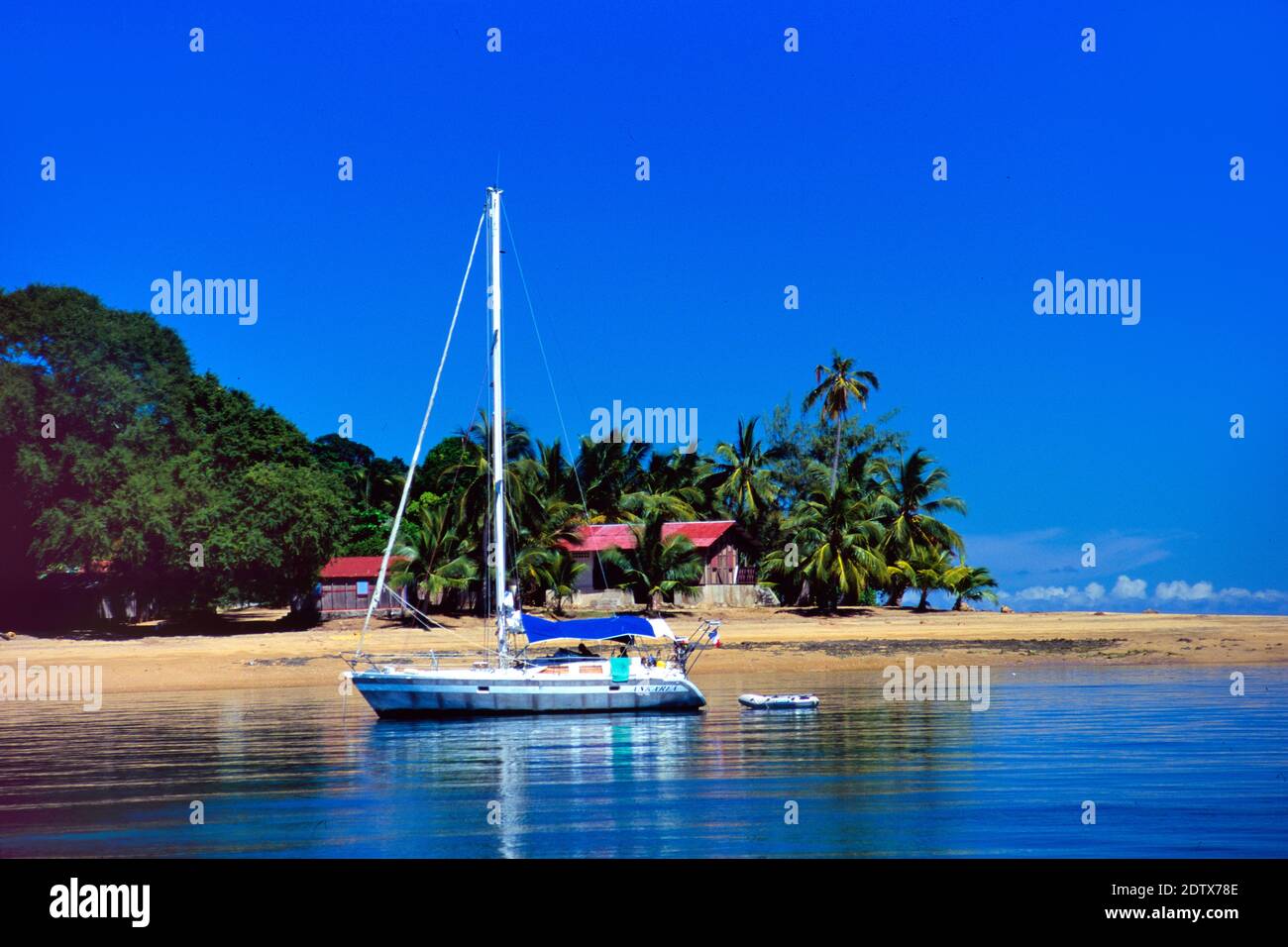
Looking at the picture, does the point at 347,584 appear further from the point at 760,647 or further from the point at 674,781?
the point at 674,781

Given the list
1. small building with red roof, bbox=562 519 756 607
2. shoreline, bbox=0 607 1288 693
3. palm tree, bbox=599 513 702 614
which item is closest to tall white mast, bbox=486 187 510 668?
shoreline, bbox=0 607 1288 693

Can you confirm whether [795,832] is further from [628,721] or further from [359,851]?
[628,721]

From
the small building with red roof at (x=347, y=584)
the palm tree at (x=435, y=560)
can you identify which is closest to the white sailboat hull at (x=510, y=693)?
the palm tree at (x=435, y=560)

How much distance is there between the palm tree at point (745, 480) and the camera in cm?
7762

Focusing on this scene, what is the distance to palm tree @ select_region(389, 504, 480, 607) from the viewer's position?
5981 cm

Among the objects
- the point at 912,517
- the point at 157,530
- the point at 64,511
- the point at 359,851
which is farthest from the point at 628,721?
the point at 912,517

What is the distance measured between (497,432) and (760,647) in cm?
1928

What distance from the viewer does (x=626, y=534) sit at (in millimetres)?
69562

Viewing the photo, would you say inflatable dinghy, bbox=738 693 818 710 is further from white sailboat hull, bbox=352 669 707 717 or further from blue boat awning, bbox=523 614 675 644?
blue boat awning, bbox=523 614 675 644

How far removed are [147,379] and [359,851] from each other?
46.2 meters

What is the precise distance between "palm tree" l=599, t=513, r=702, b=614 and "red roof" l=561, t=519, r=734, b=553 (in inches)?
114

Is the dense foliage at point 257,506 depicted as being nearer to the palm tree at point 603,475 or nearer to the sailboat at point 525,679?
the palm tree at point 603,475

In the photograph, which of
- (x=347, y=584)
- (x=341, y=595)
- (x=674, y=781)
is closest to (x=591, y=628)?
(x=674, y=781)
